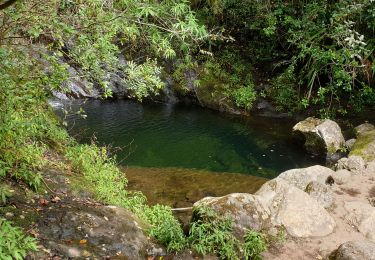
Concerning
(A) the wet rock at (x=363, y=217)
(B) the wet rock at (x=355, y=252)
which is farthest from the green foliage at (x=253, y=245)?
(A) the wet rock at (x=363, y=217)

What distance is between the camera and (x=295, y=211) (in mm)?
6605

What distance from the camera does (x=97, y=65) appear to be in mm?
5445

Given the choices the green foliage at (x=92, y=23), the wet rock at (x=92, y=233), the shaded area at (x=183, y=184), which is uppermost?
the green foliage at (x=92, y=23)

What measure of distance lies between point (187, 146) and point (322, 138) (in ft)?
14.7

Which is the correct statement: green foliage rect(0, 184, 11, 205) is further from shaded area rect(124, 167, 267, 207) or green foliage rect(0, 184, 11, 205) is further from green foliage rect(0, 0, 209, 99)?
shaded area rect(124, 167, 267, 207)

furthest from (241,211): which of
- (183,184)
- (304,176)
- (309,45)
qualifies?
(309,45)

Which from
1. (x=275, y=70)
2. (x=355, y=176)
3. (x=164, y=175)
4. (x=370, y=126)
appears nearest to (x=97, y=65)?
(x=164, y=175)

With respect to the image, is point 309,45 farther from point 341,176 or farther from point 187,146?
point 341,176

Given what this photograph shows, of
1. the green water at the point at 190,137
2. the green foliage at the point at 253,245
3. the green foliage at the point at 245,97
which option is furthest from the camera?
the green foliage at the point at 245,97

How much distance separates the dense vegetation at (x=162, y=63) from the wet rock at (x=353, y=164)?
373cm

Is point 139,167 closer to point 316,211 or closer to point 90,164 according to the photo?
point 90,164

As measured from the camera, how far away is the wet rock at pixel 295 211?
6.45m

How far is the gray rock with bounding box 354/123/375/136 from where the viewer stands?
12.7 m

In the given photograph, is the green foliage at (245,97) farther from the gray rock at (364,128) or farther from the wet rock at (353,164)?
the wet rock at (353,164)
